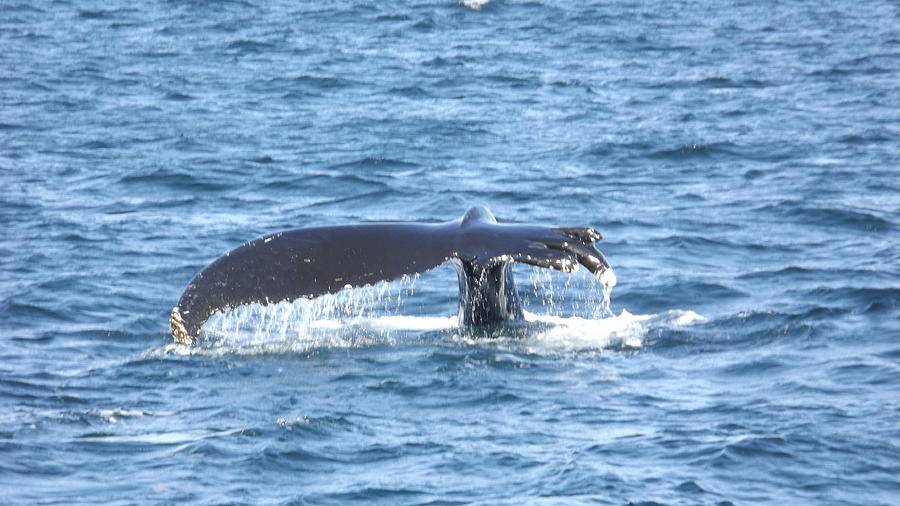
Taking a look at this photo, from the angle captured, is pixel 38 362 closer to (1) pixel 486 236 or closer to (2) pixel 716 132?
(1) pixel 486 236

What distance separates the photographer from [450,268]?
13531mm

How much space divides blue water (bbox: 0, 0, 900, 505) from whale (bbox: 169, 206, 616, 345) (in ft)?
2.16

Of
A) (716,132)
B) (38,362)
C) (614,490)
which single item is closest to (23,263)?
(38,362)

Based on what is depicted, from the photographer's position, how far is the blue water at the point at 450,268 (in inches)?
301

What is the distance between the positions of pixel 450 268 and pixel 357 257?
505 cm

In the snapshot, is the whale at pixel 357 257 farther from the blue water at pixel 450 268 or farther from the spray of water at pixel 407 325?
the blue water at pixel 450 268

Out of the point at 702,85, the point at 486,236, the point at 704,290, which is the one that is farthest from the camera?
the point at 702,85

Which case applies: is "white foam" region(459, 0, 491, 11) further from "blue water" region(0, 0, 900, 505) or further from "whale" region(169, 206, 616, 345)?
"whale" region(169, 206, 616, 345)

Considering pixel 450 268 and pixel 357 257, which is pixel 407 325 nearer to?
pixel 357 257

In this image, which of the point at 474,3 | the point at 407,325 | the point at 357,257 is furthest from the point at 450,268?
the point at 474,3

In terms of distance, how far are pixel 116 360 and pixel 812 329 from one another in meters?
4.55

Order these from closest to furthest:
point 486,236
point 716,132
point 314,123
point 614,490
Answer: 1. point 614,490
2. point 486,236
3. point 716,132
4. point 314,123

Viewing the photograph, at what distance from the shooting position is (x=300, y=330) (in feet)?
34.3

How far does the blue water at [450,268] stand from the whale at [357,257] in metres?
0.66
